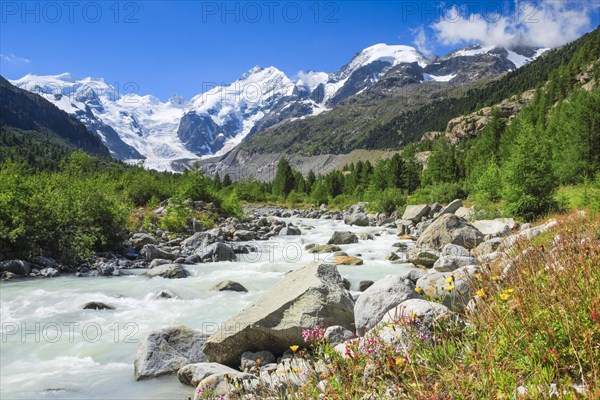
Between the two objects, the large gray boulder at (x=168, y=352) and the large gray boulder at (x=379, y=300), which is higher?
the large gray boulder at (x=379, y=300)

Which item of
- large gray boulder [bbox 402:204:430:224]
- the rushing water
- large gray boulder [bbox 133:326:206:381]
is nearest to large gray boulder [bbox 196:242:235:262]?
the rushing water

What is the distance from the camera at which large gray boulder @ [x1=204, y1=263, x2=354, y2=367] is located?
21.9 feet

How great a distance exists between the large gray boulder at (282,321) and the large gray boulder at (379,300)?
0.65m

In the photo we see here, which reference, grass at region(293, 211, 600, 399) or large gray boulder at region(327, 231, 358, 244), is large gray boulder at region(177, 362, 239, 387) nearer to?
grass at region(293, 211, 600, 399)

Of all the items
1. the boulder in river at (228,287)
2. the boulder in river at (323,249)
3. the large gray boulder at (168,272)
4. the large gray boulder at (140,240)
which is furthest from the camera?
the boulder in river at (323,249)

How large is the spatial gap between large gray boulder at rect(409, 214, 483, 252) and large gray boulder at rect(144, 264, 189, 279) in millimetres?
10173

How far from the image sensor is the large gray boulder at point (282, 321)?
6.68 meters

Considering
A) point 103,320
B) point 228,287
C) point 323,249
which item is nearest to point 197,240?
point 323,249

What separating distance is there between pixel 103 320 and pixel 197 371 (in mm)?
4860

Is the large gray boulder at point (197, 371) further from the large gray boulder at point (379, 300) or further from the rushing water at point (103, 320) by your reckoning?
the large gray boulder at point (379, 300)

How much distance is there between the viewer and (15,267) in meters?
13.7

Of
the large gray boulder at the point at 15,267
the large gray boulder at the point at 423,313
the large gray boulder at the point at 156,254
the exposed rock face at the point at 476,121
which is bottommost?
the large gray boulder at the point at 156,254

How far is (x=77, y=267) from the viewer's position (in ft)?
49.9

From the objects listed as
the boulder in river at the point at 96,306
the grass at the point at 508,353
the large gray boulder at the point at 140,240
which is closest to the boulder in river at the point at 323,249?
the large gray boulder at the point at 140,240
